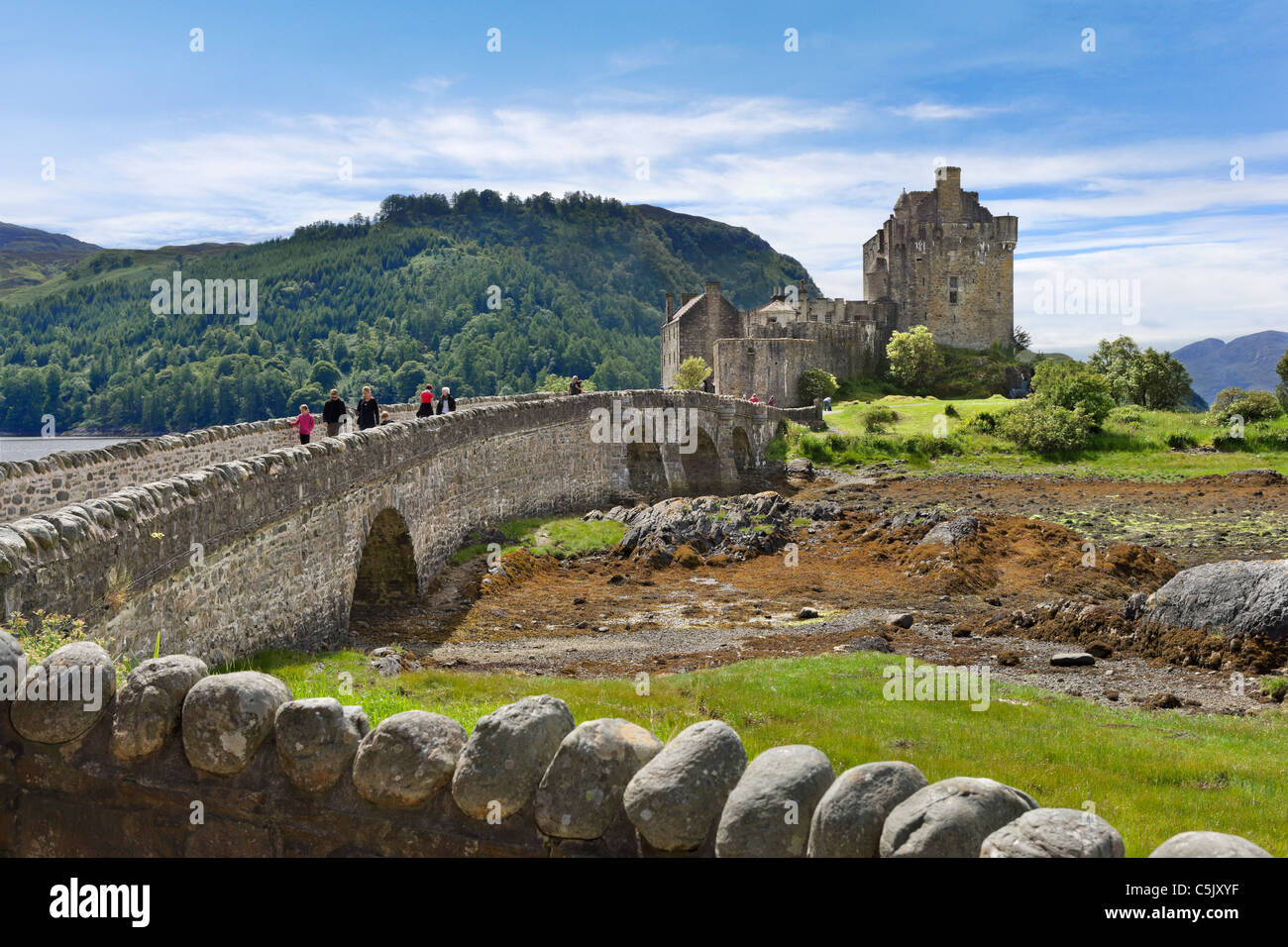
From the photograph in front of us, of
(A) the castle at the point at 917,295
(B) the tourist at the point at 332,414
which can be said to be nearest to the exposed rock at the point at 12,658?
(B) the tourist at the point at 332,414

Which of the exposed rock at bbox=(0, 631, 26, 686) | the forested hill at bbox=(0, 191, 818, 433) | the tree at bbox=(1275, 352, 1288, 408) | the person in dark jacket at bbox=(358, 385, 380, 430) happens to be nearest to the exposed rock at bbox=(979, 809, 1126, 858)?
the exposed rock at bbox=(0, 631, 26, 686)

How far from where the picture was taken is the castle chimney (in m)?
96.4

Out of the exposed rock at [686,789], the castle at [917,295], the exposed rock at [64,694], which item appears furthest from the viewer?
the castle at [917,295]

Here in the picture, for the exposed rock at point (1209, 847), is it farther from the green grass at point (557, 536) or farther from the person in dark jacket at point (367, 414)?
the green grass at point (557, 536)

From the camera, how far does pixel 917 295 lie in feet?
313

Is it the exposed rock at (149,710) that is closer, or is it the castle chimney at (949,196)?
the exposed rock at (149,710)

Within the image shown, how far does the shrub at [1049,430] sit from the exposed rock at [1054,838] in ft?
186

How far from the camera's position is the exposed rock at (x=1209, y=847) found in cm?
456

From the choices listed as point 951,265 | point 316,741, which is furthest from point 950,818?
point 951,265

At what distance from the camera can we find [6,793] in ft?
23.0

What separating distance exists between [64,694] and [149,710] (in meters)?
0.52
